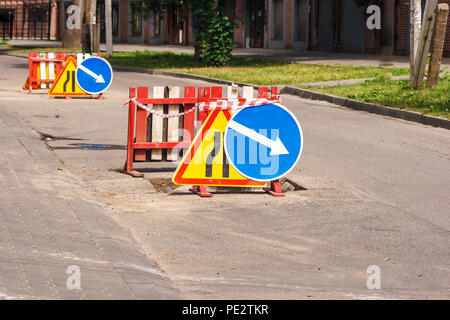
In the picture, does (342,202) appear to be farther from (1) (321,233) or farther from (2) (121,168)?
(2) (121,168)

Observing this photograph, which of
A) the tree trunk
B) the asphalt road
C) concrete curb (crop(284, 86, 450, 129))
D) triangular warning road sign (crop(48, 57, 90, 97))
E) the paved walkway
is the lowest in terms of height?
the asphalt road

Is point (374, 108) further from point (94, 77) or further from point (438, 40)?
point (94, 77)

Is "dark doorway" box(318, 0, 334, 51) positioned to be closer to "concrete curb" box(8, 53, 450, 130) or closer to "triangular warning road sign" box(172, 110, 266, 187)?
"concrete curb" box(8, 53, 450, 130)

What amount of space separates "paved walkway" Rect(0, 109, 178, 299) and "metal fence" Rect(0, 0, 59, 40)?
6957 centimetres

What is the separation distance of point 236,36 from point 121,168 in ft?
143

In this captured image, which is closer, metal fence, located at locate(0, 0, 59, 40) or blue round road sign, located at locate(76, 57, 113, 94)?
blue round road sign, located at locate(76, 57, 113, 94)

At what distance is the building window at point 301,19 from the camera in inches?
1852

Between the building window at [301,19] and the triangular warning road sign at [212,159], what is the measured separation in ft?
126

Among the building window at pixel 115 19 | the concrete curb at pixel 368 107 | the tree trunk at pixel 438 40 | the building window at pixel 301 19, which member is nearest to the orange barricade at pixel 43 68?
the concrete curb at pixel 368 107

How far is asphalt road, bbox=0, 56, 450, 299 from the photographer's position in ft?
19.7

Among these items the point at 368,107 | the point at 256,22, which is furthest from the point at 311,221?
the point at 256,22

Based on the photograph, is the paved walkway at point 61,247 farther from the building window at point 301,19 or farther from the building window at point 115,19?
the building window at point 115,19

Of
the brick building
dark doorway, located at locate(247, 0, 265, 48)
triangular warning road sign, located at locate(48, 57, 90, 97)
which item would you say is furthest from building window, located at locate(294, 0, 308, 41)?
triangular warning road sign, located at locate(48, 57, 90, 97)

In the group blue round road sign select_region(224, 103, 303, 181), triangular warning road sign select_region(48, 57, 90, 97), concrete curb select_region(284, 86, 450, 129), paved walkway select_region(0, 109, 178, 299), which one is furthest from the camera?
triangular warning road sign select_region(48, 57, 90, 97)
